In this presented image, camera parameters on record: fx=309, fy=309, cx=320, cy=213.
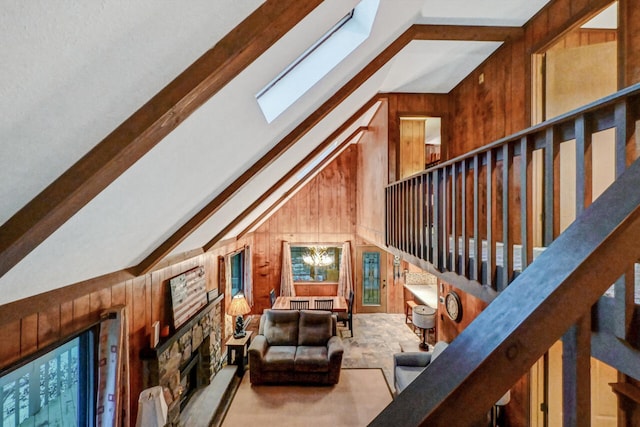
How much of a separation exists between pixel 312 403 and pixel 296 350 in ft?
3.03

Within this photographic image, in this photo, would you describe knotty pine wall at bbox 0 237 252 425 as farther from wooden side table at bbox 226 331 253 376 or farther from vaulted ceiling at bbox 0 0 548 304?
wooden side table at bbox 226 331 253 376

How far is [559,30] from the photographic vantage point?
2.43m

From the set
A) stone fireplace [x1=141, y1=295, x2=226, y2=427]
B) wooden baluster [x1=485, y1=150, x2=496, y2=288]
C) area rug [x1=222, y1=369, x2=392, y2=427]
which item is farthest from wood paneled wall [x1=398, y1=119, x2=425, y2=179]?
stone fireplace [x1=141, y1=295, x2=226, y2=427]

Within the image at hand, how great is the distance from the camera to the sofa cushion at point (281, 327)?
18.0 feet

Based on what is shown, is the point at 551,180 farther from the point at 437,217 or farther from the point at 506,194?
the point at 437,217

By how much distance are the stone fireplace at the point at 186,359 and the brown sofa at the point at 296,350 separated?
2.09 feet

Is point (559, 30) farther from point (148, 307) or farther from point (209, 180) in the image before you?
point (148, 307)

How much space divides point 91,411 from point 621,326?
3221mm

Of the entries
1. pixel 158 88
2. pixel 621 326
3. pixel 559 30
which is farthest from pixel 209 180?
pixel 559 30

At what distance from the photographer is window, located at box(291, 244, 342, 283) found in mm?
8648

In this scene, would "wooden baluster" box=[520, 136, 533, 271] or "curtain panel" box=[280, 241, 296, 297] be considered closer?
"wooden baluster" box=[520, 136, 533, 271]

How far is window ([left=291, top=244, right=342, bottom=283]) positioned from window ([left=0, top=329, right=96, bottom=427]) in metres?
6.34

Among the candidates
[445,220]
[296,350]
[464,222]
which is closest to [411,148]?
[445,220]

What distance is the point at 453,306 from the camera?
4.29 meters
